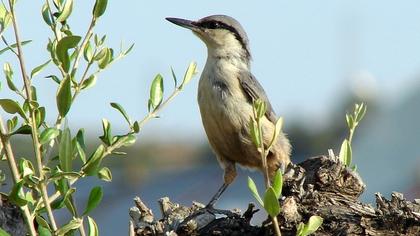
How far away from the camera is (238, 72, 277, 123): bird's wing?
5.05 m

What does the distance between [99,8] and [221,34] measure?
303 centimetres

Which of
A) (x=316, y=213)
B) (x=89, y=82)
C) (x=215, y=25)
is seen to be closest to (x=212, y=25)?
(x=215, y=25)

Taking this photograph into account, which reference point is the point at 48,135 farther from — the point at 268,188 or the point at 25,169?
the point at 268,188

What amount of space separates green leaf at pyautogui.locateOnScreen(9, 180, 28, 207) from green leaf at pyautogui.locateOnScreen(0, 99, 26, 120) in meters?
0.17

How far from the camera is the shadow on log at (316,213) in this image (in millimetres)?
3197

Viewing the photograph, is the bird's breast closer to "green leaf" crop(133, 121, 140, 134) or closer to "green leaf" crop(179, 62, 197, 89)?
"green leaf" crop(179, 62, 197, 89)

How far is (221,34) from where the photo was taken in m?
5.55

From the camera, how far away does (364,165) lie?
18.7m

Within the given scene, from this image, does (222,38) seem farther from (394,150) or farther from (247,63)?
(394,150)

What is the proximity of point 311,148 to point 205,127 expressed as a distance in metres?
26.5

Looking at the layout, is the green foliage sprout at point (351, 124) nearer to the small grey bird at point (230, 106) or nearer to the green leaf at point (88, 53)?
the green leaf at point (88, 53)

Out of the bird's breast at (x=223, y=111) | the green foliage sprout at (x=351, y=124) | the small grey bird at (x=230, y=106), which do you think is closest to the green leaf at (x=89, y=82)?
the green foliage sprout at (x=351, y=124)

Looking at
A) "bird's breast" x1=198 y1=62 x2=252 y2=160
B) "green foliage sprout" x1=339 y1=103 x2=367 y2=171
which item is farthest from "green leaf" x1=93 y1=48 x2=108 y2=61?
"bird's breast" x1=198 y1=62 x2=252 y2=160

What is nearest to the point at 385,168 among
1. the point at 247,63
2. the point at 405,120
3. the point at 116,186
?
the point at 405,120
